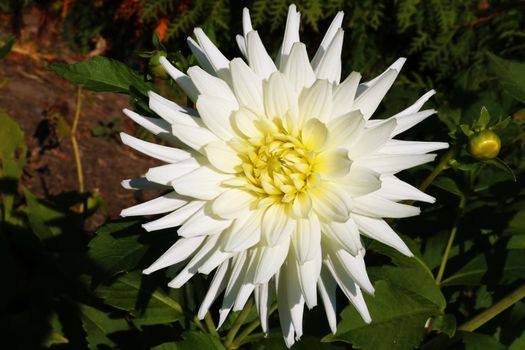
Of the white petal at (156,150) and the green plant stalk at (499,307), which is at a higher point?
the white petal at (156,150)

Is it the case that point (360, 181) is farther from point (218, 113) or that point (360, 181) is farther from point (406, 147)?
point (218, 113)

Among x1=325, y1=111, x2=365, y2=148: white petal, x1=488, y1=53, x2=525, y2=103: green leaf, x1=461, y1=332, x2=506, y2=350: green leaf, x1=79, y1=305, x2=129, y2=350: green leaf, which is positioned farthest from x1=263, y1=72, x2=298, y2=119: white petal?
x1=79, y1=305, x2=129, y2=350: green leaf

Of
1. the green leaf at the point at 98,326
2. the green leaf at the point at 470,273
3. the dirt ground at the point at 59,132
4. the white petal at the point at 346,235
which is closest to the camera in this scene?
the white petal at the point at 346,235

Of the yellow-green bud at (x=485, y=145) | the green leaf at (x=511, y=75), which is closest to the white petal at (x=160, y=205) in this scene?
the yellow-green bud at (x=485, y=145)

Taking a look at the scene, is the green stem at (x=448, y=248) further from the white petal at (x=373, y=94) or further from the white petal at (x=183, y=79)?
the white petal at (x=183, y=79)

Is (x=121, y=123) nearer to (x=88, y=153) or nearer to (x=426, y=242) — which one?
(x=88, y=153)
